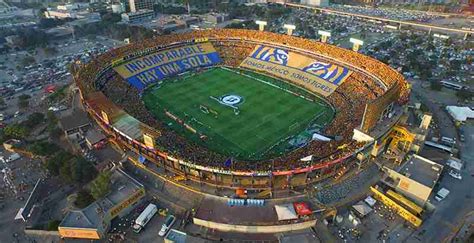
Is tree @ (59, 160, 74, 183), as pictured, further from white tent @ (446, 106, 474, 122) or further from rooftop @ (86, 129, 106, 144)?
white tent @ (446, 106, 474, 122)

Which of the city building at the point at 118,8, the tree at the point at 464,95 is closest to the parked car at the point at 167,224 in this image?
the tree at the point at 464,95

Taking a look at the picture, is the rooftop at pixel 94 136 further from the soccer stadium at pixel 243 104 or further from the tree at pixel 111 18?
the tree at pixel 111 18

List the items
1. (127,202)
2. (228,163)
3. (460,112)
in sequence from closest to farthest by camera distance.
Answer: (127,202) < (228,163) < (460,112)

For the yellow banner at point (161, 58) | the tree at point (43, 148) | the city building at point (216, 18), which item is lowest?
the tree at point (43, 148)

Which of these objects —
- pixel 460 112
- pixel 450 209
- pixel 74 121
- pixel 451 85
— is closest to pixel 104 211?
pixel 74 121

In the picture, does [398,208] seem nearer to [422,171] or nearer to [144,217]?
[422,171]

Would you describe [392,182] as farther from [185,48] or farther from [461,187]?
[185,48]

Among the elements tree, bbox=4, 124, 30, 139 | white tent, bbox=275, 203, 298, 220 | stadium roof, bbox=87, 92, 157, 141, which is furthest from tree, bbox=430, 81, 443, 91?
tree, bbox=4, 124, 30, 139
